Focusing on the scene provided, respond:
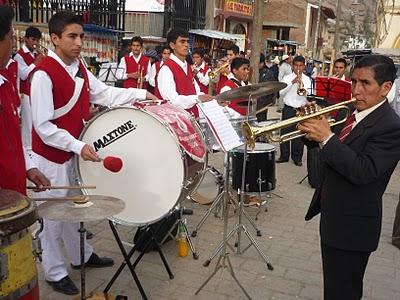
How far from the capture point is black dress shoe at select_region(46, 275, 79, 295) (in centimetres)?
367

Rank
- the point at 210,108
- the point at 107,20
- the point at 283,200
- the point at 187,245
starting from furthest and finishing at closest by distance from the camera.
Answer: the point at 107,20 → the point at 283,200 → the point at 187,245 → the point at 210,108

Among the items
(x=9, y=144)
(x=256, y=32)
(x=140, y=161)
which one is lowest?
(x=140, y=161)

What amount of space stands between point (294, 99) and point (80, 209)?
6.18 m

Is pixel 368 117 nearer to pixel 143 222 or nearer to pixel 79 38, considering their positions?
pixel 143 222

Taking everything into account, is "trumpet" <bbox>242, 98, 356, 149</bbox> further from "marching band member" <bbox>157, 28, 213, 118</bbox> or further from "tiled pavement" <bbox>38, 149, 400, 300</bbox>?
"marching band member" <bbox>157, 28, 213, 118</bbox>

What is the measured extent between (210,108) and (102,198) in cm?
135

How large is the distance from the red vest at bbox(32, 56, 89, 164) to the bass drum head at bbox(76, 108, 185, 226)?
0.21 meters

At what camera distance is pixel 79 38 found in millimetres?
3537

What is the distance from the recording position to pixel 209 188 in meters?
5.87

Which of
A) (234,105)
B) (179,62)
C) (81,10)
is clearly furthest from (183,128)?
(81,10)

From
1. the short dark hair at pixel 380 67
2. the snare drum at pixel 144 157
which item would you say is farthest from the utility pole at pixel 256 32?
the short dark hair at pixel 380 67

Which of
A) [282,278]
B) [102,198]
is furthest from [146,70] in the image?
Result: [102,198]

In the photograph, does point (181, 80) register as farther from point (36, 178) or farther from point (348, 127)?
point (348, 127)

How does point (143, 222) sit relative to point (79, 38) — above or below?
below
